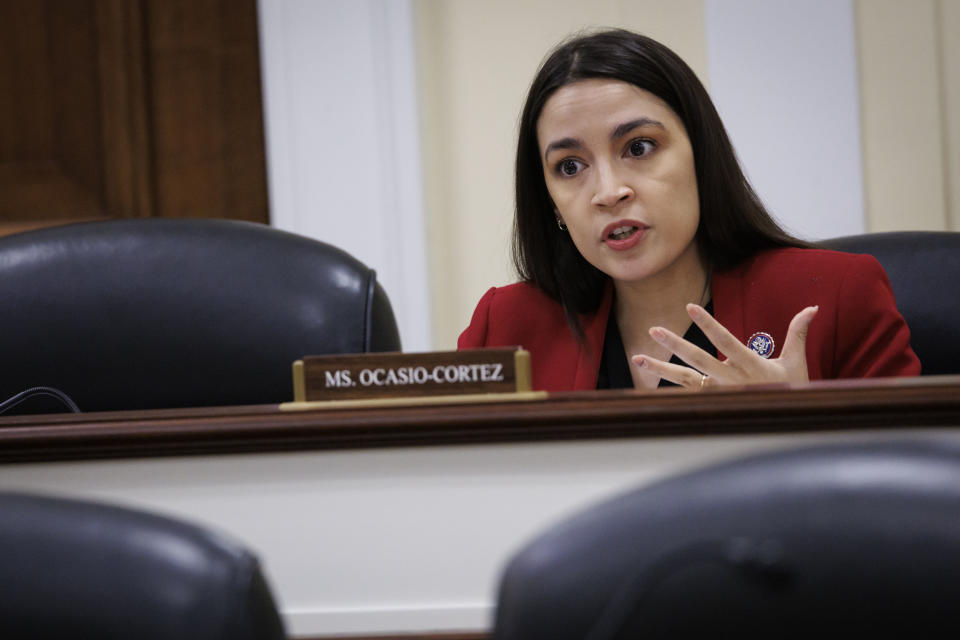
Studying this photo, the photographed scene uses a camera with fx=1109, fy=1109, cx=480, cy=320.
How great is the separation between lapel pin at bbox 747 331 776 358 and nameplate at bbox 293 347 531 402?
2.11 ft

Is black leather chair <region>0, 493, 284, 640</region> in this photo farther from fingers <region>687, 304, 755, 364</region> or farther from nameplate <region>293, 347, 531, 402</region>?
fingers <region>687, 304, 755, 364</region>

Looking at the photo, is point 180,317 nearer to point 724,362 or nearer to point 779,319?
point 724,362

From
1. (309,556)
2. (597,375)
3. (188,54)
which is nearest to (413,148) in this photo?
(188,54)

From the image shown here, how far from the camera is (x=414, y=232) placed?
2457 mm

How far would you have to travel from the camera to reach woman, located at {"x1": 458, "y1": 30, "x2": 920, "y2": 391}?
1.55 m

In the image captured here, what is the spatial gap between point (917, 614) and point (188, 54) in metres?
2.47

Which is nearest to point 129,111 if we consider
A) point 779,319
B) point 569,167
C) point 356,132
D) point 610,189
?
point 356,132

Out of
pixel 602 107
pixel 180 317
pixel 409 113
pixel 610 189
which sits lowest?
pixel 180 317

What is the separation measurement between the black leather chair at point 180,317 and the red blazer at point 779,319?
25cm

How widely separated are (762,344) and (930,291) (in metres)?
0.24

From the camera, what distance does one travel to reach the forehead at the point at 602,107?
5.23ft

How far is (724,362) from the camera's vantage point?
130 centimetres

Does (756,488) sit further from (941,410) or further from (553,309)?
(553,309)

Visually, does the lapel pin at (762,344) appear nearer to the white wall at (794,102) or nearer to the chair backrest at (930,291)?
the chair backrest at (930,291)
